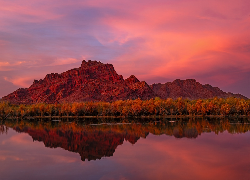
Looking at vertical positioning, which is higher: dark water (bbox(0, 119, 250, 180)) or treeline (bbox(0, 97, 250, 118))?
treeline (bbox(0, 97, 250, 118))

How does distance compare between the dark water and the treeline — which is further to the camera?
the treeline

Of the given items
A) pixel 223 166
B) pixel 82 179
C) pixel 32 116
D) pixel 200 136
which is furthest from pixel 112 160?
pixel 32 116

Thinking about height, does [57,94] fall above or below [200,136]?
above

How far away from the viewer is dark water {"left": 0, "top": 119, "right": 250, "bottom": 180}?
2103 centimetres

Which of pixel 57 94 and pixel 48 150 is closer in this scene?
pixel 48 150

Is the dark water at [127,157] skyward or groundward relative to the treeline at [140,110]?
groundward

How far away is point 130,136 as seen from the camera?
133ft

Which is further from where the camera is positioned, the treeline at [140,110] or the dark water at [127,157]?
the treeline at [140,110]

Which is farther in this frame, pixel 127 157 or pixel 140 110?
pixel 140 110

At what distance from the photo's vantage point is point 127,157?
26922 mm

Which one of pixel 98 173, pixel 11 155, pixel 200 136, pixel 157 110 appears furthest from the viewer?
pixel 157 110

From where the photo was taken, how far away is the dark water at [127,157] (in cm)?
2103

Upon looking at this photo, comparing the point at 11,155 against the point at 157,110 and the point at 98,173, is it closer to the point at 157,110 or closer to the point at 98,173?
the point at 98,173

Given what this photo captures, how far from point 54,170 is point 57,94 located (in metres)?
169
